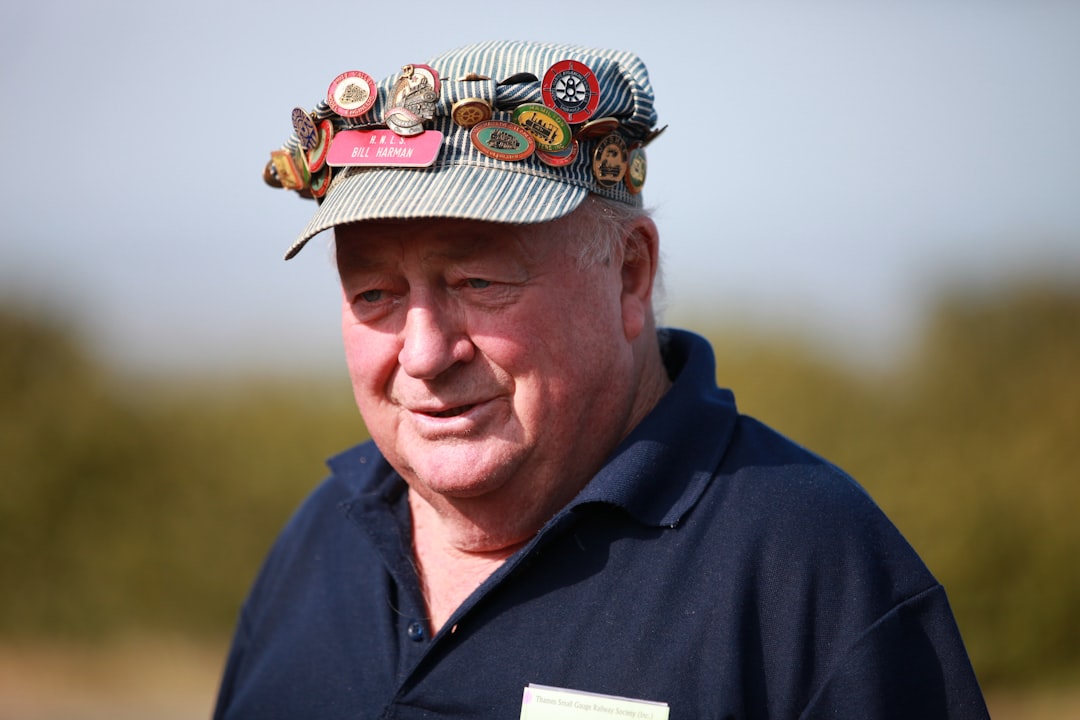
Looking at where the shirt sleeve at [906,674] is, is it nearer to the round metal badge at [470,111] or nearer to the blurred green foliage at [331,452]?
the round metal badge at [470,111]

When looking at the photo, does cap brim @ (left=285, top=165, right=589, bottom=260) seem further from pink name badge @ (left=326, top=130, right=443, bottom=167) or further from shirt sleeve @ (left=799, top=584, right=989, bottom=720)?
shirt sleeve @ (left=799, top=584, right=989, bottom=720)

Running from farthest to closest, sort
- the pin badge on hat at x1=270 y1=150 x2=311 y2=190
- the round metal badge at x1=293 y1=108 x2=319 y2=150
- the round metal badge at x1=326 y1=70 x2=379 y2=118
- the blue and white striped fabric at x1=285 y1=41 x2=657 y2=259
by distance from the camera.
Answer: the pin badge on hat at x1=270 y1=150 x2=311 y2=190 < the round metal badge at x1=293 y1=108 x2=319 y2=150 < the round metal badge at x1=326 y1=70 x2=379 y2=118 < the blue and white striped fabric at x1=285 y1=41 x2=657 y2=259

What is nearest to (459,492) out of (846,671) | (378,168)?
(378,168)

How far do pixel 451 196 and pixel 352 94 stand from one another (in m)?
0.37

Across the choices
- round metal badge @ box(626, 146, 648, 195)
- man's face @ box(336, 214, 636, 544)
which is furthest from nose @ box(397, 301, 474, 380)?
round metal badge @ box(626, 146, 648, 195)

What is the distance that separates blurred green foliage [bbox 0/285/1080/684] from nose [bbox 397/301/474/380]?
492cm

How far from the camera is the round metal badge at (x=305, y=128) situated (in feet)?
7.64

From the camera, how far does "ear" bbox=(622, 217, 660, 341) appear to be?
7.86ft

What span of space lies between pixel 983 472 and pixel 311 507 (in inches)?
193

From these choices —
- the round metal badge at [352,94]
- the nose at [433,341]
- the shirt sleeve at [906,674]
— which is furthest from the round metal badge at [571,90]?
the shirt sleeve at [906,674]

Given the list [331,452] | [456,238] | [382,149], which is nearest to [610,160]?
[456,238]

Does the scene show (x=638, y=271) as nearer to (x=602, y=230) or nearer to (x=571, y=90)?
(x=602, y=230)

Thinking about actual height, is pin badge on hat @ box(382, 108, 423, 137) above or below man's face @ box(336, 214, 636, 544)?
above

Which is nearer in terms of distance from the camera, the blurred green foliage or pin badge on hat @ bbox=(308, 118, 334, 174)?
pin badge on hat @ bbox=(308, 118, 334, 174)
